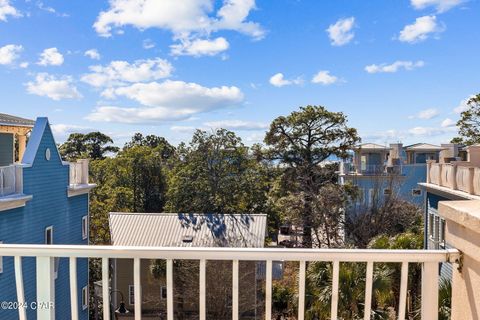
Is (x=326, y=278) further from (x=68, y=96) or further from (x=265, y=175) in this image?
(x=68, y=96)

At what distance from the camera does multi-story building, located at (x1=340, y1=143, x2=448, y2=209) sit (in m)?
19.3

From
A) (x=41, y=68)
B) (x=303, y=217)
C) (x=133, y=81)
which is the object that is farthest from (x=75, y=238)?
(x=133, y=81)

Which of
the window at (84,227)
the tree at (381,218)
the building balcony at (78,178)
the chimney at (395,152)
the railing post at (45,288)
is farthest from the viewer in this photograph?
the chimney at (395,152)

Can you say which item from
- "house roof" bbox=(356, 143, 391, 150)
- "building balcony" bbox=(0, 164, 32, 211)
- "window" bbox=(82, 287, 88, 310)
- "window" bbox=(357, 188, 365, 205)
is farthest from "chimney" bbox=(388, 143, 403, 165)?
"building balcony" bbox=(0, 164, 32, 211)

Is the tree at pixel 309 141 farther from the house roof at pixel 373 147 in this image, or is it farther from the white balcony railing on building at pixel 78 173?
the white balcony railing on building at pixel 78 173

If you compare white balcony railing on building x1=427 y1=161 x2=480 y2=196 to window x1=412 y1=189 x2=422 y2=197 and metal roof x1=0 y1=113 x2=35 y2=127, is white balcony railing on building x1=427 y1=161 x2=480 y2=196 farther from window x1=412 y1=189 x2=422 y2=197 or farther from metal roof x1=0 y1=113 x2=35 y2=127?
window x1=412 y1=189 x2=422 y2=197

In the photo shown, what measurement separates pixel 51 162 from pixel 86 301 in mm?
4727

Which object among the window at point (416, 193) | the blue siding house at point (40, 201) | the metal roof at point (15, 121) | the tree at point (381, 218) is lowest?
the tree at point (381, 218)

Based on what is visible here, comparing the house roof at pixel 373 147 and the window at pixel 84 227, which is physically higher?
the house roof at pixel 373 147

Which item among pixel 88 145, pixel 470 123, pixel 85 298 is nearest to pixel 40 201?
pixel 85 298

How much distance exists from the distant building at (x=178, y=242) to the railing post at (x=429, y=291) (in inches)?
380

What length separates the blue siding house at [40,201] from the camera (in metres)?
8.26

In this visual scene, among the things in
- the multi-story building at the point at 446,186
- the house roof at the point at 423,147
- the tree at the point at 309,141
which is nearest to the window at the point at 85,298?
the multi-story building at the point at 446,186

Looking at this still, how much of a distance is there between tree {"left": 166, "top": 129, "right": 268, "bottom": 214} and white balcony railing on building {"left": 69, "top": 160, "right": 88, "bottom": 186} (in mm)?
8633
